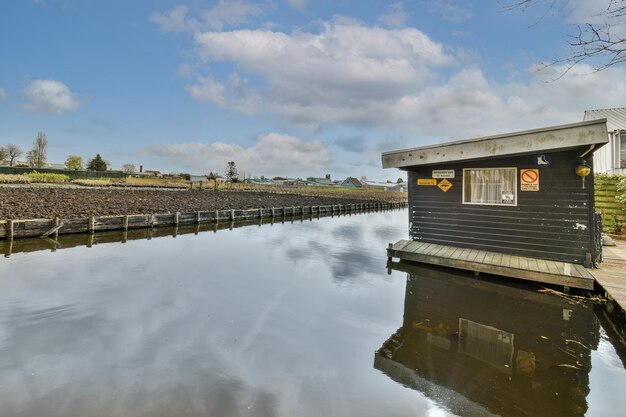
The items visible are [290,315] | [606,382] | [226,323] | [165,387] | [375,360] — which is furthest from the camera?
[290,315]

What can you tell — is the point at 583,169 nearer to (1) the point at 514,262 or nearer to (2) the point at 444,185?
(1) the point at 514,262

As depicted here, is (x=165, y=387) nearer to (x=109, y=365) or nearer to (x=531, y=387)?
(x=109, y=365)

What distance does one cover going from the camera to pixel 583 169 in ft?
23.3

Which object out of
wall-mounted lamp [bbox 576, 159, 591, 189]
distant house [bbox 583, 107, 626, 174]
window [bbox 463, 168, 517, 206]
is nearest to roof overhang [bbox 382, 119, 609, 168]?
wall-mounted lamp [bbox 576, 159, 591, 189]

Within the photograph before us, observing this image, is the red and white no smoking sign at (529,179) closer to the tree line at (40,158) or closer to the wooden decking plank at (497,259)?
the wooden decking plank at (497,259)

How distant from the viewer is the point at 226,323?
5.05 metres

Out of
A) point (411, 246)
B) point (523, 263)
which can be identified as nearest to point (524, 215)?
point (523, 263)

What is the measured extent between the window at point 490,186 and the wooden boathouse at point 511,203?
22 mm

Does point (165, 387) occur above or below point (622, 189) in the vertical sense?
below

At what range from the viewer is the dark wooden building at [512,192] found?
7223 mm

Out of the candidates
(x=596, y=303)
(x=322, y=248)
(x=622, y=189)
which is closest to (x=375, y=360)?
(x=596, y=303)

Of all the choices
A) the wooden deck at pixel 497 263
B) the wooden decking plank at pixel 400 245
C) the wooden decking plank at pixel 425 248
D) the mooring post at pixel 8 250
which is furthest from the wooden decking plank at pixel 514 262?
the mooring post at pixel 8 250

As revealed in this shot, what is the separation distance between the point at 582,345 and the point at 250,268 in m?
6.66

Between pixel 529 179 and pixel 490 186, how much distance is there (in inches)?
33.8
